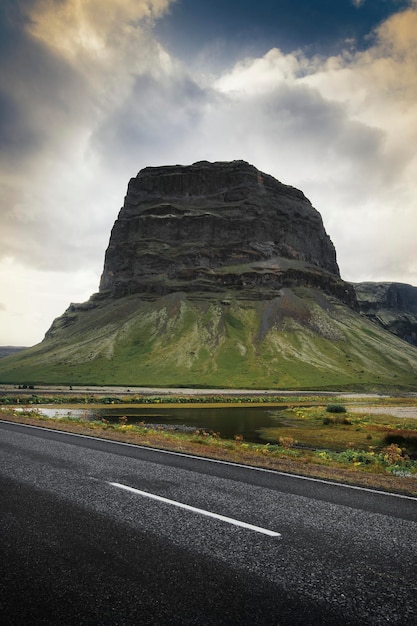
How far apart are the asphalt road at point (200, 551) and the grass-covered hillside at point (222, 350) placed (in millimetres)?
119976

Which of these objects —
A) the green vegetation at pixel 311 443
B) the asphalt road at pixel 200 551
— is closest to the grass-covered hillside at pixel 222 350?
the green vegetation at pixel 311 443

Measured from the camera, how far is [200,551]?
6.99 metres

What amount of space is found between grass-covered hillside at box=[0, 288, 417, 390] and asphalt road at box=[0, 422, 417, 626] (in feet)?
394

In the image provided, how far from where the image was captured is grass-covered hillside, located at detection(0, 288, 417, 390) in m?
141

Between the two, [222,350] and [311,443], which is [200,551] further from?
[222,350]

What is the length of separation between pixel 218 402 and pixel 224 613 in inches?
2914

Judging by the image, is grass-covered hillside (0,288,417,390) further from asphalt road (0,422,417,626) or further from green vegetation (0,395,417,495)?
asphalt road (0,422,417,626)

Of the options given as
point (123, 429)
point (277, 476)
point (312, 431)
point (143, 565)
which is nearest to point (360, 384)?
point (312, 431)

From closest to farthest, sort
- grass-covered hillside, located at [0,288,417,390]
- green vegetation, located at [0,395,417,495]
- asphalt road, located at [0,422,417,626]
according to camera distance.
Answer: asphalt road, located at [0,422,417,626] → green vegetation, located at [0,395,417,495] → grass-covered hillside, located at [0,288,417,390]

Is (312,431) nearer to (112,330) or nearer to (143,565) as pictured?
(143,565)

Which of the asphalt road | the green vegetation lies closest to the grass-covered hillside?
the green vegetation

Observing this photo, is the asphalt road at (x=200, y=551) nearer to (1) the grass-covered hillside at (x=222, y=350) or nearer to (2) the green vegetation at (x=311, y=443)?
(2) the green vegetation at (x=311, y=443)

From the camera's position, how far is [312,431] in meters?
42.5

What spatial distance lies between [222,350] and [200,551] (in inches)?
6146
